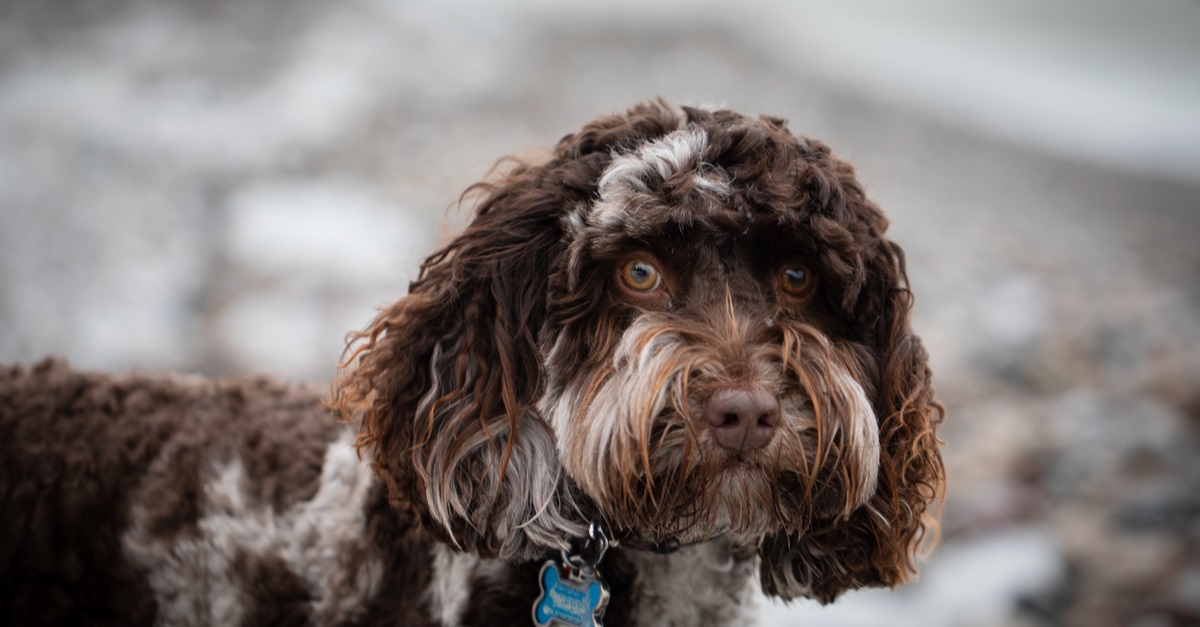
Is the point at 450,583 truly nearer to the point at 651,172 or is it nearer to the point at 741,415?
the point at 741,415

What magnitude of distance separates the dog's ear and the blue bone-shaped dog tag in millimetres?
510

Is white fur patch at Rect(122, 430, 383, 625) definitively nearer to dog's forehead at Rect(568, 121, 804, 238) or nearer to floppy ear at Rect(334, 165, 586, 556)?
floppy ear at Rect(334, 165, 586, 556)

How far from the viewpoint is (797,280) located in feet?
7.23

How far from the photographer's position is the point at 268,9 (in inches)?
442

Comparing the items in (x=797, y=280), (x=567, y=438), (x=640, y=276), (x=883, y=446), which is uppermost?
(x=797, y=280)

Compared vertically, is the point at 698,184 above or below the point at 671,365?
above

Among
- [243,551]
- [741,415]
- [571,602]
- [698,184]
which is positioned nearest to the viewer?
[741,415]

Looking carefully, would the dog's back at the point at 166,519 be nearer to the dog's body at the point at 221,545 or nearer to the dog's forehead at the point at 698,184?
the dog's body at the point at 221,545

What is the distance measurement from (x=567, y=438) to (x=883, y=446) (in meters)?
0.83

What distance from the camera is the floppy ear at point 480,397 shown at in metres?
2.24

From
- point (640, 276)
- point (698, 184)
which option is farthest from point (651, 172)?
point (640, 276)

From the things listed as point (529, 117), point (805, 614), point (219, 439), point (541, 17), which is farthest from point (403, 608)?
point (541, 17)

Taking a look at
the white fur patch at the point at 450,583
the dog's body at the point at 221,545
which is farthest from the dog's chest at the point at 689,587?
the white fur patch at the point at 450,583

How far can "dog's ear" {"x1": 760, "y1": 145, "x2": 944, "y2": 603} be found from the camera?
7.52ft
